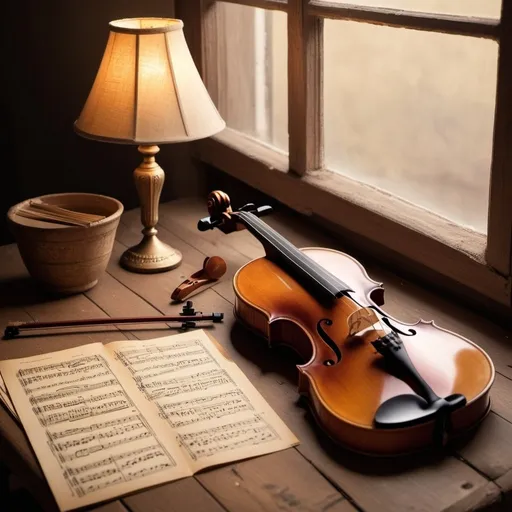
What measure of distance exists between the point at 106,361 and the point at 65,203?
1.53 feet

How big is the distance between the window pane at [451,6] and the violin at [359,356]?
47 cm

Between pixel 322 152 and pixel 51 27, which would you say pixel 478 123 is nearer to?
pixel 322 152

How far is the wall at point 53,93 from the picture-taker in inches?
81.4

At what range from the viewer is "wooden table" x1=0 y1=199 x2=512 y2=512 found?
107 cm

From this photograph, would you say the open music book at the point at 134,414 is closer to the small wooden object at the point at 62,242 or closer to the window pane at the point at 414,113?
the small wooden object at the point at 62,242

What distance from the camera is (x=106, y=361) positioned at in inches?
54.5

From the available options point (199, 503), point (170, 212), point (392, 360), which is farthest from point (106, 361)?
point (170, 212)

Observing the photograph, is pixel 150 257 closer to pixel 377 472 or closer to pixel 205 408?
pixel 205 408

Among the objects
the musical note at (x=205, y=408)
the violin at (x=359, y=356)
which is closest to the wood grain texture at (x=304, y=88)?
the violin at (x=359, y=356)

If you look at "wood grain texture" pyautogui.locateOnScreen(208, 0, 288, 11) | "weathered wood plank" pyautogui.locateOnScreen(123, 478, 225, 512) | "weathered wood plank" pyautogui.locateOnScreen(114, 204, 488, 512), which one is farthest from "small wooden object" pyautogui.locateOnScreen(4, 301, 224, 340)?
"wood grain texture" pyautogui.locateOnScreen(208, 0, 288, 11)

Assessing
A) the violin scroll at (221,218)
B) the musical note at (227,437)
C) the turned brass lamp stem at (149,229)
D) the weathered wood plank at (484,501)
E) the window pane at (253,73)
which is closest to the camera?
the weathered wood plank at (484,501)

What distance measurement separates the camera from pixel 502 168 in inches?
54.3

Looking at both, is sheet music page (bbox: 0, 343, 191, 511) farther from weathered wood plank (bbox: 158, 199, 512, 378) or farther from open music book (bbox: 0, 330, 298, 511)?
weathered wood plank (bbox: 158, 199, 512, 378)

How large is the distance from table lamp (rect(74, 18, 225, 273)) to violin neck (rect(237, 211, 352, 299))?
214 millimetres
